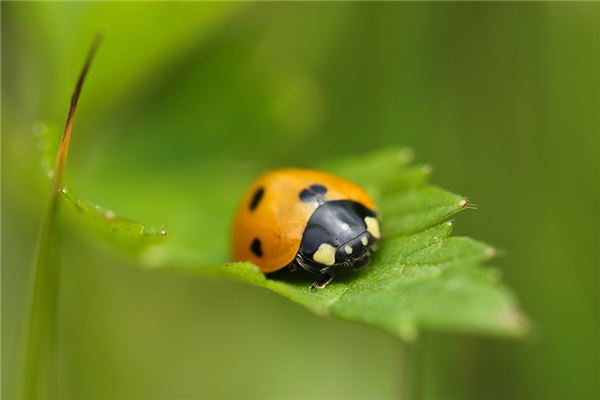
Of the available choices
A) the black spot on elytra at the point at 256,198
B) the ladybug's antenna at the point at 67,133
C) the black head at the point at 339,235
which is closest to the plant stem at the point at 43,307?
the ladybug's antenna at the point at 67,133

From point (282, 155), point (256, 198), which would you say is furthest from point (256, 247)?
point (282, 155)

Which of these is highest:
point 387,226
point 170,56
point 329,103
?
point 329,103

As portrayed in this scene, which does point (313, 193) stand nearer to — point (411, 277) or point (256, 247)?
point (256, 247)

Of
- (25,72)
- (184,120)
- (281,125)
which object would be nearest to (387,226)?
(281,125)

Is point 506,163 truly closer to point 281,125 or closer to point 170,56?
point 281,125

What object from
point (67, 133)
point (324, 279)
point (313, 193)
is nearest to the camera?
point (67, 133)

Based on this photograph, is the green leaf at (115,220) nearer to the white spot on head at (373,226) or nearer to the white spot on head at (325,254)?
the white spot on head at (325,254)
